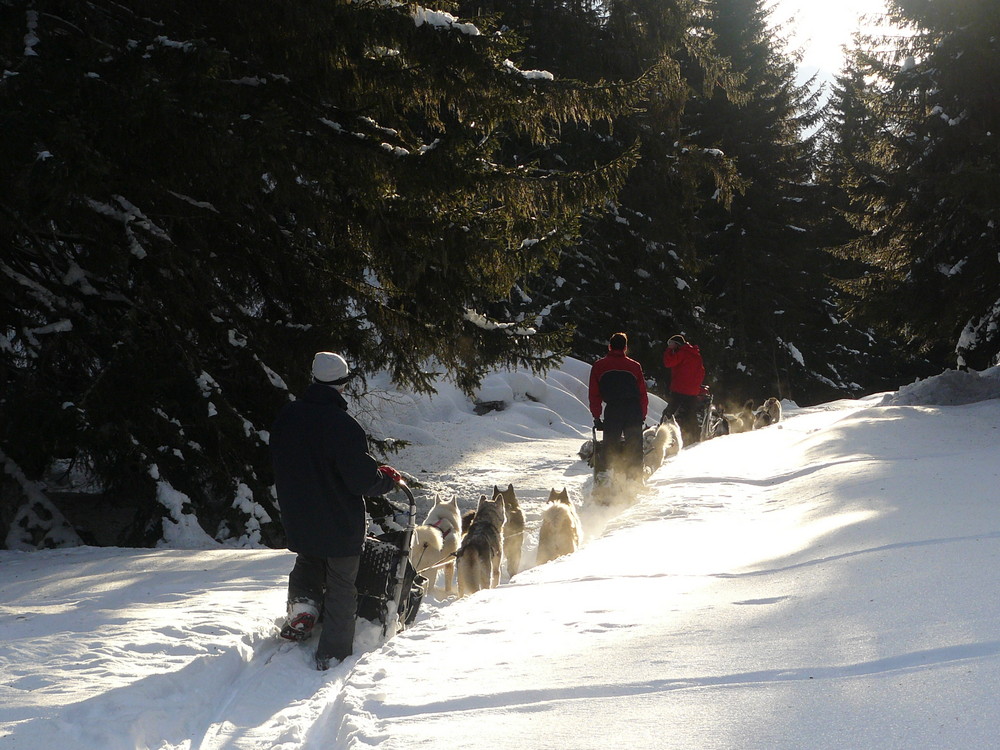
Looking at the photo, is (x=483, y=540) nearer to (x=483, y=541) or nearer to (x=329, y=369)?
(x=483, y=541)

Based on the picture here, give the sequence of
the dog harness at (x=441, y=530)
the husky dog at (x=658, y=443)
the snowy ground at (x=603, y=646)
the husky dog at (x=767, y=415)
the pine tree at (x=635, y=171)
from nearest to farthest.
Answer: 1. the snowy ground at (x=603, y=646)
2. the dog harness at (x=441, y=530)
3. the husky dog at (x=658, y=443)
4. the pine tree at (x=635, y=171)
5. the husky dog at (x=767, y=415)

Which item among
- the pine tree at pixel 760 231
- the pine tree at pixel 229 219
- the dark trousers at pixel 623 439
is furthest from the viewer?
the pine tree at pixel 760 231

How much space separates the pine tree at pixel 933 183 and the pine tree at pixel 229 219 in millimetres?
11778

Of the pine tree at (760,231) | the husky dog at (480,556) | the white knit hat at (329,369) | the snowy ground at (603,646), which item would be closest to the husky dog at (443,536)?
the husky dog at (480,556)

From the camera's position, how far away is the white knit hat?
522cm

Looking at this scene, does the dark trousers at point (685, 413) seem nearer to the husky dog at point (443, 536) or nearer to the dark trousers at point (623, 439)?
the dark trousers at point (623, 439)

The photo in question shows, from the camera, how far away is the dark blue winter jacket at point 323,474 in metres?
5.14

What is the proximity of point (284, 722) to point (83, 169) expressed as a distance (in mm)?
4321

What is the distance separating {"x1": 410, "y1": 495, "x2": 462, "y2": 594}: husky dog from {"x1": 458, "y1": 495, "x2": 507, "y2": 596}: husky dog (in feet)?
0.52

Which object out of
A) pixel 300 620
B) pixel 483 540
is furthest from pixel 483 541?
pixel 300 620

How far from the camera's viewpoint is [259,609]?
19.6ft

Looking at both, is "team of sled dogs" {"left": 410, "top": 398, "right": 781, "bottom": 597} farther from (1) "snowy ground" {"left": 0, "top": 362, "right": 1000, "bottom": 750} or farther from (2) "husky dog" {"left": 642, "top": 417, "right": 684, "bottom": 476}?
(2) "husky dog" {"left": 642, "top": 417, "right": 684, "bottom": 476}

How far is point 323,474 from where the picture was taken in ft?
17.0

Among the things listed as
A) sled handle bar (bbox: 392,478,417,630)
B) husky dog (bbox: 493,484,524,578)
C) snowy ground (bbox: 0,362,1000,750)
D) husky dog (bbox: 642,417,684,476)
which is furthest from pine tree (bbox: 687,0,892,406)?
sled handle bar (bbox: 392,478,417,630)
